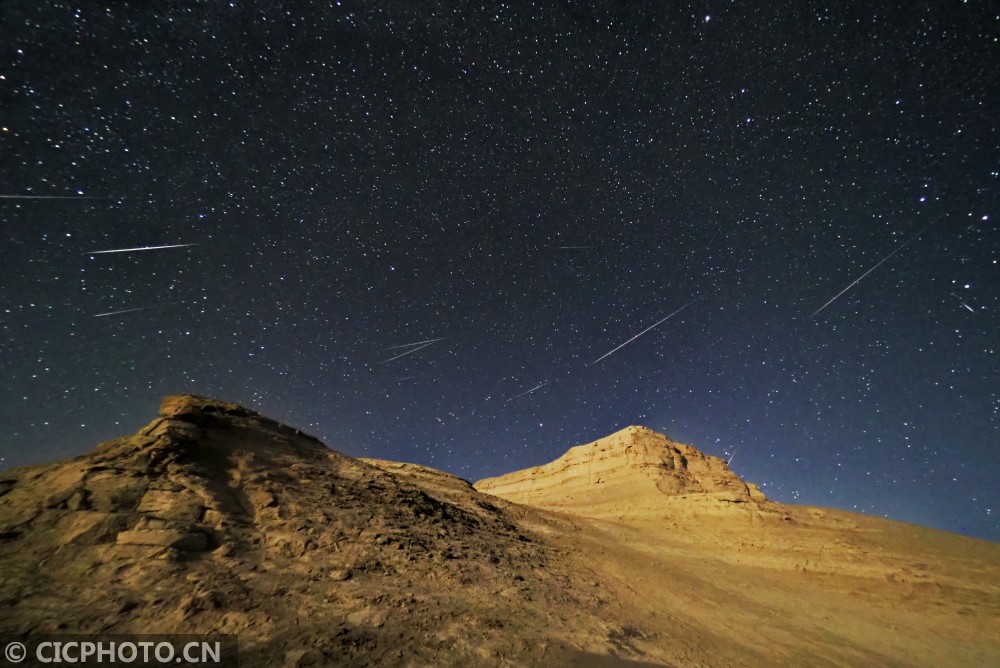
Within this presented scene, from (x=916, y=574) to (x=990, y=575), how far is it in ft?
12.5

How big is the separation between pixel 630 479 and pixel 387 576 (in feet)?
139

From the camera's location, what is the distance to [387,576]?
31.1 ft

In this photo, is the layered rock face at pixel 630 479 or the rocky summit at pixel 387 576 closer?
the rocky summit at pixel 387 576

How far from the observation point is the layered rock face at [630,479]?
126 feet

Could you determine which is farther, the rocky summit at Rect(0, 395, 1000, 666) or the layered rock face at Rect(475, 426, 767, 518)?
the layered rock face at Rect(475, 426, 767, 518)

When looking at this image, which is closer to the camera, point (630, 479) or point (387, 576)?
point (387, 576)

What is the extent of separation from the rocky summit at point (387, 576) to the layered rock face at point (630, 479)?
13371 millimetres

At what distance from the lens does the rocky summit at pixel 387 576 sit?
648 cm

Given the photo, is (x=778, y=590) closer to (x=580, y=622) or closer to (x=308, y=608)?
(x=580, y=622)

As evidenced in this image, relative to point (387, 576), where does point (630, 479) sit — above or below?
above

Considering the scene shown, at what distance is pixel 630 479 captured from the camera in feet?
148

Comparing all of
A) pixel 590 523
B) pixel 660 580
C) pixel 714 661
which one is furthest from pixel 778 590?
pixel 714 661

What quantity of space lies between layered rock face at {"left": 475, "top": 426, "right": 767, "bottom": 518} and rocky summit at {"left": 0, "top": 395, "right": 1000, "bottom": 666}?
13371 millimetres

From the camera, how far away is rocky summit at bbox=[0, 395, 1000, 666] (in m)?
6.48
